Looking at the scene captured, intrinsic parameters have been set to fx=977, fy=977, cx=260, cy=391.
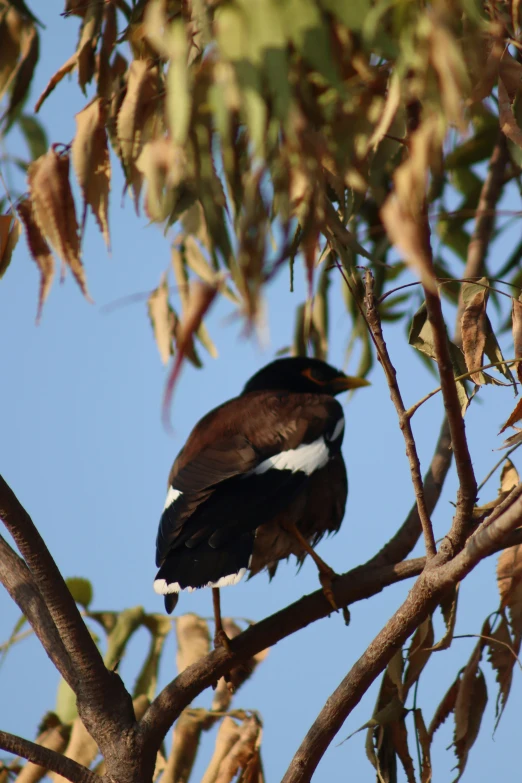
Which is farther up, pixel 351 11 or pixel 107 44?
pixel 107 44

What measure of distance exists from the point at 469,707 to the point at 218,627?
72cm

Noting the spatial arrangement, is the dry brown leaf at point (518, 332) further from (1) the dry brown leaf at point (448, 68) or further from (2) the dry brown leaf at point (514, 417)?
(1) the dry brown leaf at point (448, 68)

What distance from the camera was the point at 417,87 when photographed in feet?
4.39

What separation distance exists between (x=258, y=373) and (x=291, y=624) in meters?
1.87

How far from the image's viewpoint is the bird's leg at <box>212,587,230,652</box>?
2.53 m

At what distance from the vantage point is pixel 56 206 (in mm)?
2033

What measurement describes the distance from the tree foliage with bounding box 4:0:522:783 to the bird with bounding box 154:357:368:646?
0.25 m

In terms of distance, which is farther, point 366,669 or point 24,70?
point 24,70

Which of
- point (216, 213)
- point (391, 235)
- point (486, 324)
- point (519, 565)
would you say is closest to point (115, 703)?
point (519, 565)

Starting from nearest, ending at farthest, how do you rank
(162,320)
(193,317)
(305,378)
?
(193,317)
(162,320)
(305,378)

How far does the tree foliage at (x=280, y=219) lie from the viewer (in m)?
1.25

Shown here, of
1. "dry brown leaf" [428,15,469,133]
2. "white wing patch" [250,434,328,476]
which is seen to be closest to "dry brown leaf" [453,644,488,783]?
"white wing patch" [250,434,328,476]

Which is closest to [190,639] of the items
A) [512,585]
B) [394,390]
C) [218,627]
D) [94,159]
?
[218,627]

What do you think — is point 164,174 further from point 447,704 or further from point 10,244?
point 447,704
